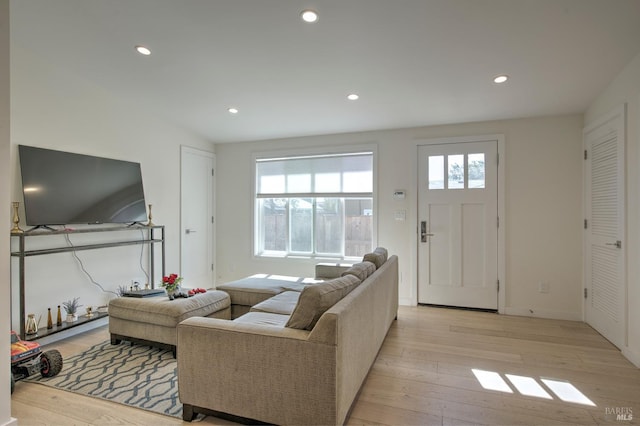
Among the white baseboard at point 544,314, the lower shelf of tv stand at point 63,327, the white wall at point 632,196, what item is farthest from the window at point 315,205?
the white wall at point 632,196

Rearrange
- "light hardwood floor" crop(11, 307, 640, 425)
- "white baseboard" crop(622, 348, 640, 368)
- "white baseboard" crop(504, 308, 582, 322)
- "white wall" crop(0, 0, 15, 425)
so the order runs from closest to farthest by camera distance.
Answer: "white wall" crop(0, 0, 15, 425) → "light hardwood floor" crop(11, 307, 640, 425) → "white baseboard" crop(622, 348, 640, 368) → "white baseboard" crop(504, 308, 582, 322)

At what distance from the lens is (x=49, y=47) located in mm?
3018

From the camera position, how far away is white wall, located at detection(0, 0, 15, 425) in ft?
5.98

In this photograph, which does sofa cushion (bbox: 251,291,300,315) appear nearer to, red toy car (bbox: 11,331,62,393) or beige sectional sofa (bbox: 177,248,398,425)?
beige sectional sofa (bbox: 177,248,398,425)

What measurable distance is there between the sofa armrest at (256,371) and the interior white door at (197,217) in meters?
3.20

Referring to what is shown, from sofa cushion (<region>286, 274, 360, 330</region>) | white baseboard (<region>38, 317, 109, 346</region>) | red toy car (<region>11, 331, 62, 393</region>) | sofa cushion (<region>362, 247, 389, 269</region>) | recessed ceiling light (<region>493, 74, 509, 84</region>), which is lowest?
white baseboard (<region>38, 317, 109, 346</region>)

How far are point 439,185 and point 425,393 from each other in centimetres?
271

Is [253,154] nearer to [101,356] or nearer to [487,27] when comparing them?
[101,356]

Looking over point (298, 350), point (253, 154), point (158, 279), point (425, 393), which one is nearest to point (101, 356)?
point (158, 279)

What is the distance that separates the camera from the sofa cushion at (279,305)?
2.75 metres

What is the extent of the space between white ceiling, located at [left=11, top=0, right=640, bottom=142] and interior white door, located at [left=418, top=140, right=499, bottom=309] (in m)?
0.48

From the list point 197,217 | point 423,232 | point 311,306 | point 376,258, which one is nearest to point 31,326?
point 197,217

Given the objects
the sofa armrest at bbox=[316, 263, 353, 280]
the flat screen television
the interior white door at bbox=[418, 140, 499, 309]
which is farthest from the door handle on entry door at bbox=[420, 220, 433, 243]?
the flat screen television

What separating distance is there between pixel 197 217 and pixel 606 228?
5024 millimetres
